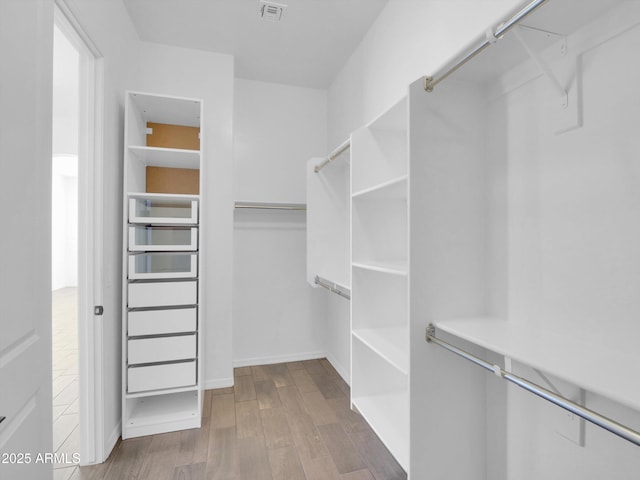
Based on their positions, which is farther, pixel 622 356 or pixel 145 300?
pixel 145 300

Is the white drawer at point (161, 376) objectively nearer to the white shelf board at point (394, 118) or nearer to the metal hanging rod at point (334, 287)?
the metal hanging rod at point (334, 287)

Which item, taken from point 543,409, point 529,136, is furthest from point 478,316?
point 529,136

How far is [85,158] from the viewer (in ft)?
5.69

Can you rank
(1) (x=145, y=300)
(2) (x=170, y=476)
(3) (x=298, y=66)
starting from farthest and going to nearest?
(3) (x=298, y=66)
(1) (x=145, y=300)
(2) (x=170, y=476)

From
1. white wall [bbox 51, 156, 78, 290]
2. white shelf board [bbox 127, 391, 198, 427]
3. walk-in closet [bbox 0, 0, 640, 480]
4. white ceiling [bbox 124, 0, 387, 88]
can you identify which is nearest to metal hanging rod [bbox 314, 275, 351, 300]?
walk-in closet [bbox 0, 0, 640, 480]

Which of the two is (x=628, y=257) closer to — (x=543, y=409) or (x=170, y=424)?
(x=543, y=409)

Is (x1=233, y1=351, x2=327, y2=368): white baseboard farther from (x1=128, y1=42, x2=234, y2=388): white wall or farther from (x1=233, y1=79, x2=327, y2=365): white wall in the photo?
(x1=128, y1=42, x2=234, y2=388): white wall

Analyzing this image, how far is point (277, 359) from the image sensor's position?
3.14 metres

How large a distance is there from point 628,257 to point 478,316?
1.77ft

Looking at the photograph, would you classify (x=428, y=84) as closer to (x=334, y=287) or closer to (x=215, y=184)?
(x=334, y=287)

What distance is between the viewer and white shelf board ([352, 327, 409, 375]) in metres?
1.30

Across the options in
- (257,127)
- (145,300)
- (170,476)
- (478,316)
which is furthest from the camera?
(257,127)

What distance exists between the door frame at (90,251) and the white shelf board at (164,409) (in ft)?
1.00

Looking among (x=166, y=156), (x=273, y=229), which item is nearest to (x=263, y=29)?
(x=166, y=156)
